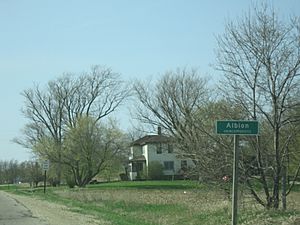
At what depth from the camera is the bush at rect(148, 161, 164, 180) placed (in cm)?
8400

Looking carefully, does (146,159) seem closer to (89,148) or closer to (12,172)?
(89,148)

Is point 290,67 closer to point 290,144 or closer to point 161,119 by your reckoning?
point 290,144

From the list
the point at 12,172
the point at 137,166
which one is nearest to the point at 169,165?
the point at 137,166

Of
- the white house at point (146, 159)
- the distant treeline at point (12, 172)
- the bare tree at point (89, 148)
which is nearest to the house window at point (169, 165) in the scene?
the white house at point (146, 159)

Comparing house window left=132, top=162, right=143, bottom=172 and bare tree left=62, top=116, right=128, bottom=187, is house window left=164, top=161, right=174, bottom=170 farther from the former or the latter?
bare tree left=62, top=116, right=128, bottom=187

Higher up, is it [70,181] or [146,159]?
[146,159]

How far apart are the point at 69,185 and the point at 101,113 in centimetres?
1164

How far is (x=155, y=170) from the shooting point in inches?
3317

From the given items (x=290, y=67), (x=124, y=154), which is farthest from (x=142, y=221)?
(x=124, y=154)

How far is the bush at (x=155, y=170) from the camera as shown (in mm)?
84000

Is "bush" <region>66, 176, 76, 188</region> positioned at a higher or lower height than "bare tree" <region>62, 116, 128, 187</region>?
lower

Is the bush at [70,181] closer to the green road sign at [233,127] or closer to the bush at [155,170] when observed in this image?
the bush at [155,170]

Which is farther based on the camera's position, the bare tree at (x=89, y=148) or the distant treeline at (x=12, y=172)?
the distant treeline at (x=12, y=172)

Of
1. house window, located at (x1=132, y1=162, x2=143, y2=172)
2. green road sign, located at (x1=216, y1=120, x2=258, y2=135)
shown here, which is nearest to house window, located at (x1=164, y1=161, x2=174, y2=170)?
house window, located at (x1=132, y1=162, x2=143, y2=172)
